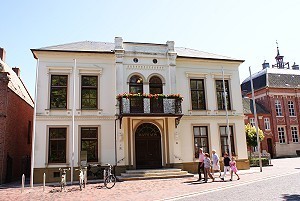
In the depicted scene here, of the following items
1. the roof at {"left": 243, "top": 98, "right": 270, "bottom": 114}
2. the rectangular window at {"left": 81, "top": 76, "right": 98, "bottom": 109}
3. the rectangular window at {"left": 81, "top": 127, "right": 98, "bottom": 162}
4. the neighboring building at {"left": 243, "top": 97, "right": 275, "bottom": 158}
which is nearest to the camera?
the rectangular window at {"left": 81, "top": 127, "right": 98, "bottom": 162}

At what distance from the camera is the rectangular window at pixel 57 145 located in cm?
1725

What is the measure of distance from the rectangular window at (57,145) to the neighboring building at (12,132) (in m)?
2.79

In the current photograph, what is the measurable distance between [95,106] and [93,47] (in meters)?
4.65

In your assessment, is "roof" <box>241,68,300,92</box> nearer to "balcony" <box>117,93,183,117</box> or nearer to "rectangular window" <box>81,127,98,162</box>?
"balcony" <box>117,93,183,117</box>

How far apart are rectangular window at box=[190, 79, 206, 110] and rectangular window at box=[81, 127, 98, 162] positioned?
7.54m

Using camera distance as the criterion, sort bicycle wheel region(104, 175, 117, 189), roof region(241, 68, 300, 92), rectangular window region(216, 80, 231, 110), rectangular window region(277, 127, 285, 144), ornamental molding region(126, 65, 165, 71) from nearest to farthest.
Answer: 1. bicycle wheel region(104, 175, 117, 189)
2. ornamental molding region(126, 65, 165, 71)
3. rectangular window region(216, 80, 231, 110)
4. rectangular window region(277, 127, 285, 144)
5. roof region(241, 68, 300, 92)

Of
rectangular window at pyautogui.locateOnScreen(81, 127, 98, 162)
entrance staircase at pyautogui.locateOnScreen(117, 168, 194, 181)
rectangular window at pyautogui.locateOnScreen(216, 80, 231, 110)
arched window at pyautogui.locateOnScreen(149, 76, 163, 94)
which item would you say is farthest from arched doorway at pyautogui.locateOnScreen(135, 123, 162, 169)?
rectangular window at pyautogui.locateOnScreen(216, 80, 231, 110)

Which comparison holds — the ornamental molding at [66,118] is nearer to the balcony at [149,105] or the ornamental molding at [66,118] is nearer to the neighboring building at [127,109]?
the neighboring building at [127,109]

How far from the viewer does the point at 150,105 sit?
706 inches

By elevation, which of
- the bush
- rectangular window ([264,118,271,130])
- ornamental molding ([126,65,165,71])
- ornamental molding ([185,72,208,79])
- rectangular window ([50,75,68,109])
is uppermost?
ornamental molding ([126,65,165,71])

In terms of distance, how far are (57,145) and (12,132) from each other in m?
3.63

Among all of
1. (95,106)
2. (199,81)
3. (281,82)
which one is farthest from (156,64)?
(281,82)

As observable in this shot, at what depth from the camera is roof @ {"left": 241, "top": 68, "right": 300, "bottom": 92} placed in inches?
1578

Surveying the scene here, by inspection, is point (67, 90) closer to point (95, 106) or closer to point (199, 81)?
point (95, 106)
